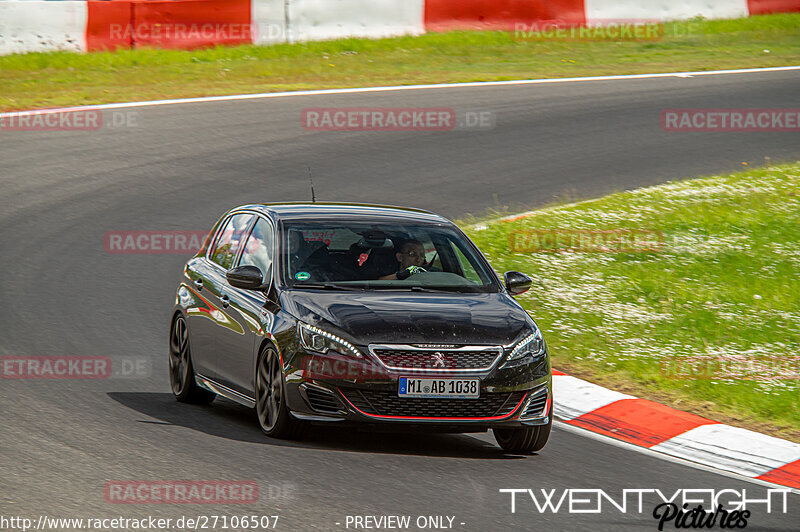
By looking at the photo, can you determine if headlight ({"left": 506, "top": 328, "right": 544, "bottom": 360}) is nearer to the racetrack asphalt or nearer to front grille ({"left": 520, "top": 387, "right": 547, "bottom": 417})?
front grille ({"left": 520, "top": 387, "right": 547, "bottom": 417})

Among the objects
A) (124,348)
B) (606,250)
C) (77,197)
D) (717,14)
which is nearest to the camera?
(124,348)

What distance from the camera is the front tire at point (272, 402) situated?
8.15 meters

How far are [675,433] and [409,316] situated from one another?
2.12 metres

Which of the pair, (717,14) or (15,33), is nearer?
(15,33)

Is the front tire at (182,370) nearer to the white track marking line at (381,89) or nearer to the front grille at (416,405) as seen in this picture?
the front grille at (416,405)

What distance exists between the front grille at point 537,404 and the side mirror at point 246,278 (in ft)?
6.35

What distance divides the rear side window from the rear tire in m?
2.58

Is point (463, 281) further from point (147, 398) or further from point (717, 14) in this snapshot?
point (717, 14)

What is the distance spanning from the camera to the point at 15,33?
76.9 feet

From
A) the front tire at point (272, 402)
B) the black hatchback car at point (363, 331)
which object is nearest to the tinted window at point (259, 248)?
the black hatchback car at point (363, 331)

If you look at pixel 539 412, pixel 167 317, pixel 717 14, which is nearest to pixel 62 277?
pixel 167 317

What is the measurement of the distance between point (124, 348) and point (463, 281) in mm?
3372

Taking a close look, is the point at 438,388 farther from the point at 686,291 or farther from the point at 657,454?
the point at 686,291

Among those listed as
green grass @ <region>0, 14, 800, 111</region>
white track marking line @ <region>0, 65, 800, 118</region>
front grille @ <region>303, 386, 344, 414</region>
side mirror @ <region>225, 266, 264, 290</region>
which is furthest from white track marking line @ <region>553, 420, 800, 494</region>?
green grass @ <region>0, 14, 800, 111</region>
